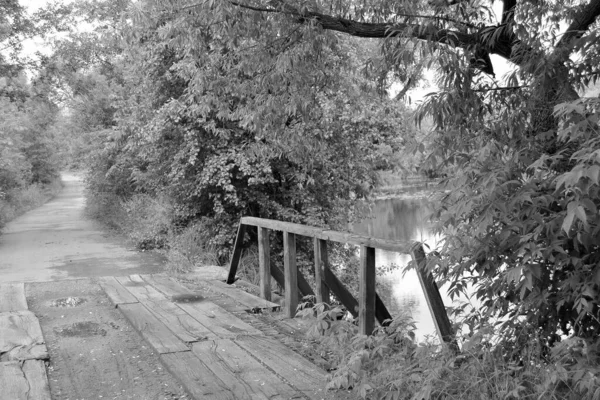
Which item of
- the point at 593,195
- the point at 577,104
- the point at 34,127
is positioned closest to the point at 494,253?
the point at 593,195

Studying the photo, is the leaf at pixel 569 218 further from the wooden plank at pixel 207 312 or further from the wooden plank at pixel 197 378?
the wooden plank at pixel 207 312

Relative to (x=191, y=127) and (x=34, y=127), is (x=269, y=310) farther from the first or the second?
(x=34, y=127)

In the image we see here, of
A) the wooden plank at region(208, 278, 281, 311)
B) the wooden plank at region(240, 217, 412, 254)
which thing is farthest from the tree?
the wooden plank at region(208, 278, 281, 311)

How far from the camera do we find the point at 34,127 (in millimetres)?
39344

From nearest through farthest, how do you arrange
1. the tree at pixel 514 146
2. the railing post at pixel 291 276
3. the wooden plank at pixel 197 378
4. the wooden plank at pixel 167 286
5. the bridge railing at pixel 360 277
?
the tree at pixel 514 146 < the wooden plank at pixel 197 378 < the bridge railing at pixel 360 277 < the railing post at pixel 291 276 < the wooden plank at pixel 167 286

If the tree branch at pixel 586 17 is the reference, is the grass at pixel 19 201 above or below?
below

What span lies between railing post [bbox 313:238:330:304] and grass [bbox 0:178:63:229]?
18.7 meters

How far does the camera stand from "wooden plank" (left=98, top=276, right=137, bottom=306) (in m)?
7.51

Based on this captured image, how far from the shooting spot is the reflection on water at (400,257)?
14136mm

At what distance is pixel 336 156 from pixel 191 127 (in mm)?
3040

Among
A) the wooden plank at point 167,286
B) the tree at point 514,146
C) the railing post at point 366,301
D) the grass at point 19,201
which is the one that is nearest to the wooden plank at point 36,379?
the railing post at point 366,301

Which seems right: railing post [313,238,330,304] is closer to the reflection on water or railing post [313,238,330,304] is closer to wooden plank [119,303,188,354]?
the reflection on water

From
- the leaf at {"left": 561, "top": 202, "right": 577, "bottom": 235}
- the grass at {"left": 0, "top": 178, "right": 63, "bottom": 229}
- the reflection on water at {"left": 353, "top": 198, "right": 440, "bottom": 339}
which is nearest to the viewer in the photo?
the leaf at {"left": 561, "top": 202, "right": 577, "bottom": 235}

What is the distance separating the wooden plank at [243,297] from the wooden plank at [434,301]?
2.93 m
